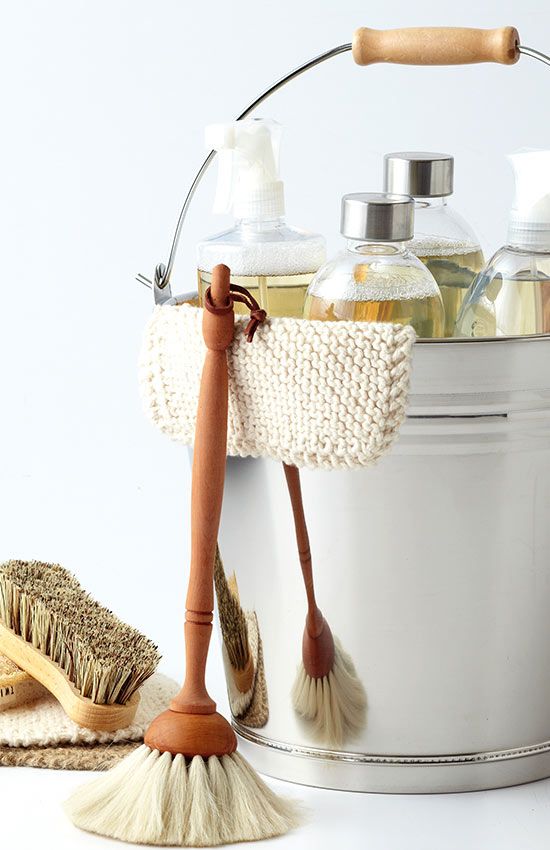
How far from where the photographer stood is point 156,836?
75 centimetres

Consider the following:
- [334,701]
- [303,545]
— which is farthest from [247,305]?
[334,701]

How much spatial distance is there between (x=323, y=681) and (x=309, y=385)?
0.20 metres

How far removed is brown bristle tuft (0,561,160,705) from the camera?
0.86 meters

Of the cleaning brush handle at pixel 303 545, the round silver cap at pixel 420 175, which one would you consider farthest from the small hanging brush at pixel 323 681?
the round silver cap at pixel 420 175

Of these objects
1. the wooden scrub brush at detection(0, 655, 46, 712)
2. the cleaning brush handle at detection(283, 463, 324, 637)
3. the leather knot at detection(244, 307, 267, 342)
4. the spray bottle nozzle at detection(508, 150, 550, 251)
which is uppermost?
the spray bottle nozzle at detection(508, 150, 550, 251)

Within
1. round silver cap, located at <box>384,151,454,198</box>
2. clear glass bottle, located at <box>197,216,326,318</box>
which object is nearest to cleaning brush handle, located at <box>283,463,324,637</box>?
clear glass bottle, located at <box>197,216,326,318</box>

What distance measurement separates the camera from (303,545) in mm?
812

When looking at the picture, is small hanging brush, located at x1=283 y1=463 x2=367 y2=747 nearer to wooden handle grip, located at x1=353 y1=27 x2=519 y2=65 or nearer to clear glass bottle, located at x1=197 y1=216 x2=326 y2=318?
clear glass bottle, located at x1=197 y1=216 x2=326 y2=318

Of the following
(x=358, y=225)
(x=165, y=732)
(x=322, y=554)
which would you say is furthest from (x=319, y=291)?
(x=165, y=732)

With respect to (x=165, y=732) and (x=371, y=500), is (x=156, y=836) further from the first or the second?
(x=371, y=500)

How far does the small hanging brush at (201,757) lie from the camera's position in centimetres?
76

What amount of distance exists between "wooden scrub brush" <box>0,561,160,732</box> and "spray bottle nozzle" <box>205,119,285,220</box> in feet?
0.92

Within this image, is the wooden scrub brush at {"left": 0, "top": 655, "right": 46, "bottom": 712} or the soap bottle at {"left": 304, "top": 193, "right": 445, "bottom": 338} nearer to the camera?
the soap bottle at {"left": 304, "top": 193, "right": 445, "bottom": 338}

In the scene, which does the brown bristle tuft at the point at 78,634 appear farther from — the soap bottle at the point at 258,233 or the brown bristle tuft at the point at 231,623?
the soap bottle at the point at 258,233
